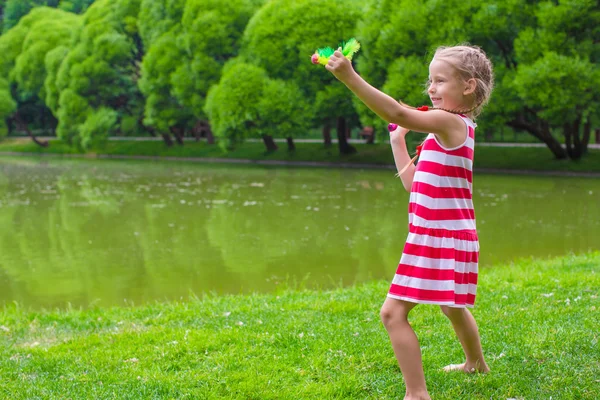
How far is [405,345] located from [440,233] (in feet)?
1.71

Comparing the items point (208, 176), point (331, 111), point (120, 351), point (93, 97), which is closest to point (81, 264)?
point (120, 351)

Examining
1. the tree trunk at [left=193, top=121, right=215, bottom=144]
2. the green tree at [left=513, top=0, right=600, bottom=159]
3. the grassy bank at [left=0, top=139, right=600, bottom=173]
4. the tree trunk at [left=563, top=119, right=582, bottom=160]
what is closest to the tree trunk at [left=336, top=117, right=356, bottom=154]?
the grassy bank at [left=0, top=139, right=600, bottom=173]

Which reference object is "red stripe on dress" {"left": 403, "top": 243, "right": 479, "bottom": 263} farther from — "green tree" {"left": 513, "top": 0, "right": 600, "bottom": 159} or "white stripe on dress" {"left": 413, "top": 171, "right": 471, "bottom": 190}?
"green tree" {"left": 513, "top": 0, "right": 600, "bottom": 159}

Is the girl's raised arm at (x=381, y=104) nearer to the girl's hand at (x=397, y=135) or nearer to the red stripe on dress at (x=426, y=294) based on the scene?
the girl's hand at (x=397, y=135)

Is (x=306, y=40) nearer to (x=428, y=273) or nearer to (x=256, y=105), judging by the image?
(x=256, y=105)

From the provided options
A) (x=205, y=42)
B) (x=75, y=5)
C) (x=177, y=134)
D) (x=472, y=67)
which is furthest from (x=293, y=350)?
(x=75, y=5)

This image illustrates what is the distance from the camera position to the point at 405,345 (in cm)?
321

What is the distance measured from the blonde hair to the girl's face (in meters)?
0.02

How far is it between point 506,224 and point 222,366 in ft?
31.8

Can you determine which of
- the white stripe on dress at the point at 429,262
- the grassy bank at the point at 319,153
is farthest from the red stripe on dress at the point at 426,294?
the grassy bank at the point at 319,153

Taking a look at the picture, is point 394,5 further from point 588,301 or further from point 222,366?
point 222,366

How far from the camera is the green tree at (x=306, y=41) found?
97.5 ft

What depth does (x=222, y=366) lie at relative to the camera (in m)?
3.88

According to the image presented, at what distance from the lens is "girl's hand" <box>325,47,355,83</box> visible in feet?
9.33
